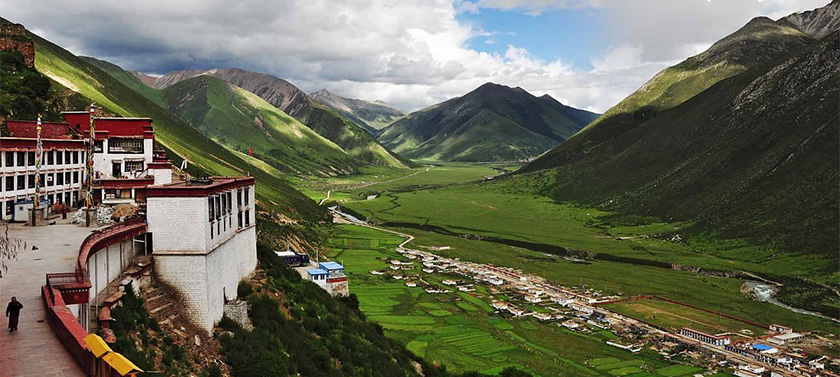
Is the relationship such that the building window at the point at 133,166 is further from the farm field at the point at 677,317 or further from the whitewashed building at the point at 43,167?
the farm field at the point at 677,317

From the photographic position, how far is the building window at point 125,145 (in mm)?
52812

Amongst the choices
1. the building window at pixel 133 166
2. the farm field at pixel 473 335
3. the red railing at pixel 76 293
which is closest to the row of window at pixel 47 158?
the building window at pixel 133 166

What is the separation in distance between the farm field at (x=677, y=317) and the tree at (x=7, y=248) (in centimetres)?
8177

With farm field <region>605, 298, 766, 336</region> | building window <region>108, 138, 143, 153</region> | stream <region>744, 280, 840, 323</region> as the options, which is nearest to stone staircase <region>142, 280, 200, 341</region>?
building window <region>108, 138, 143, 153</region>

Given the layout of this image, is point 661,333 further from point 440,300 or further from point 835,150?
point 835,150

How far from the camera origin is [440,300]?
9912 cm

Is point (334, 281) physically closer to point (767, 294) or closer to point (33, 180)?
point (33, 180)

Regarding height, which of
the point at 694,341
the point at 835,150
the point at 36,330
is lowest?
the point at 694,341

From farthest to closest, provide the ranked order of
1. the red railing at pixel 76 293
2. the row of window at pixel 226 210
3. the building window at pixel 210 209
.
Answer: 1. the row of window at pixel 226 210
2. the building window at pixel 210 209
3. the red railing at pixel 76 293

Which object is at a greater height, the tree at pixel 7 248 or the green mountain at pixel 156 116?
the green mountain at pixel 156 116

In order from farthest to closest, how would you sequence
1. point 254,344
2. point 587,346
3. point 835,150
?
point 835,150
point 587,346
point 254,344

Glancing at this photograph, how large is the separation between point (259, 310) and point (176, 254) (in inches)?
331

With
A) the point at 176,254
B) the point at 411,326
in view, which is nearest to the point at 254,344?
the point at 176,254

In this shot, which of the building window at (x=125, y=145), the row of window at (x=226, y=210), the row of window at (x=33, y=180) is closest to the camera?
the row of window at (x=226, y=210)
